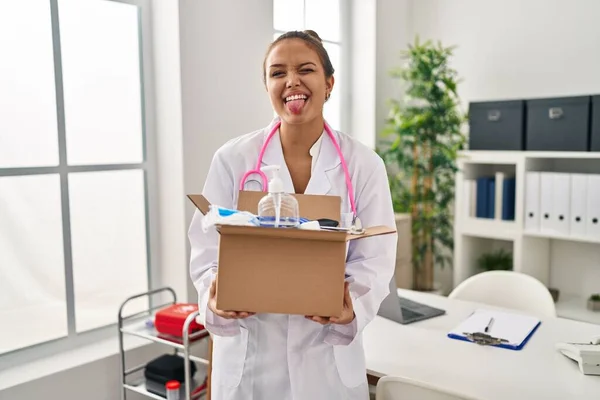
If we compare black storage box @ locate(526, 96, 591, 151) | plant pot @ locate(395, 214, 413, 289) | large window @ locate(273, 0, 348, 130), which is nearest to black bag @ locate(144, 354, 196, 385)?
plant pot @ locate(395, 214, 413, 289)

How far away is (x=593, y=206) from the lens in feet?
9.28

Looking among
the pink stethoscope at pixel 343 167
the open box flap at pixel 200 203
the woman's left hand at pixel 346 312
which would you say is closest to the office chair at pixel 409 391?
the woman's left hand at pixel 346 312

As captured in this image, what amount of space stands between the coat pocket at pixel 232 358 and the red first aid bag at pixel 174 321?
29.8 inches

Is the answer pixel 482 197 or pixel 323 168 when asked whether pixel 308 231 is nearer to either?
pixel 323 168

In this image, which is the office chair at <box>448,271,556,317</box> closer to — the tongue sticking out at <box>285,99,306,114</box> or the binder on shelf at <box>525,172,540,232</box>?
the binder on shelf at <box>525,172,540,232</box>

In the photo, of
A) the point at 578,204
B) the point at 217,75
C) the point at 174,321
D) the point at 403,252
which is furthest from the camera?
the point at 403,252

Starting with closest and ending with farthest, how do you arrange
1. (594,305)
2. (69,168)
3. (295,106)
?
(295,106) → (69,168) → (594,305)

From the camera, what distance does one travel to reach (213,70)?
2539mm

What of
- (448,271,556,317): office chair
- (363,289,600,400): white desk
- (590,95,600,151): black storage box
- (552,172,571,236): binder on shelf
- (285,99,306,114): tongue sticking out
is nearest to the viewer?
(285,99,306,114): tongue sticking out

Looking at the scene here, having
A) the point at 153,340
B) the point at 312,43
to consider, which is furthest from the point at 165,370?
the point at 312,43

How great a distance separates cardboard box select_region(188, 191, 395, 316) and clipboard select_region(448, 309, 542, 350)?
2.89ft

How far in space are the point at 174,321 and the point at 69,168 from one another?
0.73 meters

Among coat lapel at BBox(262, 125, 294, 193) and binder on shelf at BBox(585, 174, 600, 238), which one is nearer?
coat lapel at BBox(262, 125, 294, 193)

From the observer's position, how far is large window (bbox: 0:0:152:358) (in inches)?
83.2
